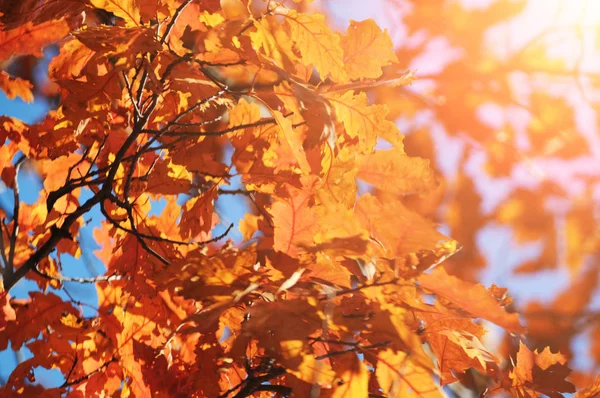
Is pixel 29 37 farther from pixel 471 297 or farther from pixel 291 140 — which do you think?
pixel 471 297

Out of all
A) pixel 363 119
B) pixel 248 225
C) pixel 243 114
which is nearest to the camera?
pixel 363 119

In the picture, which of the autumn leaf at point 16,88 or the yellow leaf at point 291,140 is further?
the autumn leaf at point 16,88

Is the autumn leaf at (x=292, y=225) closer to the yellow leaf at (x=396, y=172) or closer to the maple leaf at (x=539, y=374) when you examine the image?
the yellow leaf at (x=396, y=172)

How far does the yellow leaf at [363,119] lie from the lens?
0.86 meters

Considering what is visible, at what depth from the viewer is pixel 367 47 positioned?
2.98ft

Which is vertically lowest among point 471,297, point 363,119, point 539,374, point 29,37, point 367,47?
point 539,374

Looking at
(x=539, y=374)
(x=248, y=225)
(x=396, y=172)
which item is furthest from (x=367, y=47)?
(x=539, y=374)

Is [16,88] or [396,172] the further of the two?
[16,88]

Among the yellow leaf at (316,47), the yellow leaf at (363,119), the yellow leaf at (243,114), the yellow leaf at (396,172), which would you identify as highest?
the yellow leaf at (243,114)

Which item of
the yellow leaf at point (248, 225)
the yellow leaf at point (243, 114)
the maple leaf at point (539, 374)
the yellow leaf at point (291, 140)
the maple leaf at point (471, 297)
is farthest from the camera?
the yellow leaf at point (248, 225)

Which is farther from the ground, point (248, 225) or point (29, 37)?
point (29, 37)

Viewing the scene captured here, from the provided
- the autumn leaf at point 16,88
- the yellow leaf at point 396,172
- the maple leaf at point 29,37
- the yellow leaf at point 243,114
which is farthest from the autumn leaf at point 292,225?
the autumn leaf at point 16,88

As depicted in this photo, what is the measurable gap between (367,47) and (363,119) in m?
0.15

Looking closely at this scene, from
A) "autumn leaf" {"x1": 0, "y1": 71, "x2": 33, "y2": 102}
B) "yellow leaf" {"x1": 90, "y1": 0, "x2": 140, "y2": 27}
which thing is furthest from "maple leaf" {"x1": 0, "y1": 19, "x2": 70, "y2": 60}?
"yellow leaf" {"x1": 90, "y1": 0, "x2": 140, "y2": 27}
